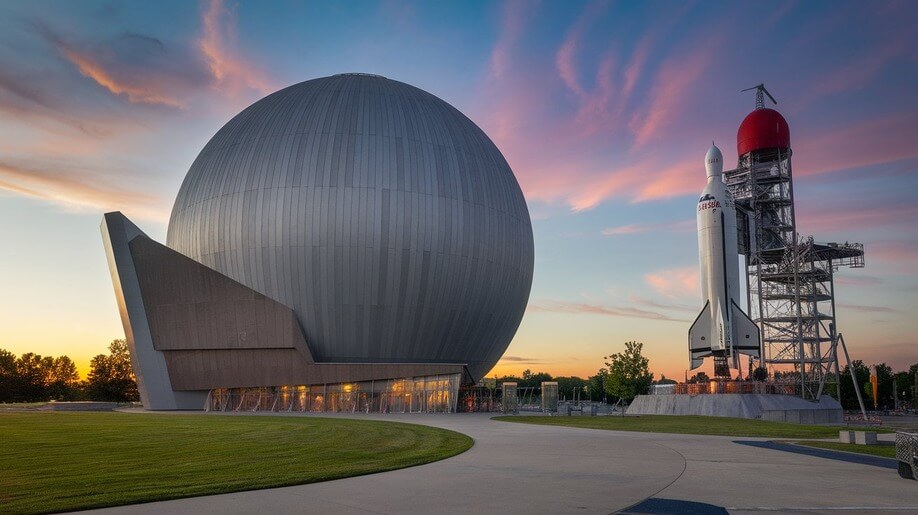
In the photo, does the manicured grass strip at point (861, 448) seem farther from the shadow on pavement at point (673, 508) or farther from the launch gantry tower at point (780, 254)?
the launch gantry tower at point (780, 254)

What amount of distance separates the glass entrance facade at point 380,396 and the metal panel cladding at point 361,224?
6.38 feet

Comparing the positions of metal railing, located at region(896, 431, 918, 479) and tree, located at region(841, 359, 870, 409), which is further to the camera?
tree, located at region(841, 359, 870, 409)

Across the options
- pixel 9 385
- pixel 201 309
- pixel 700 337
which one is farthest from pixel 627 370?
pixel 9 385

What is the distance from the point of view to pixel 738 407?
49250 mm

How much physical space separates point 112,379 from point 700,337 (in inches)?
2681

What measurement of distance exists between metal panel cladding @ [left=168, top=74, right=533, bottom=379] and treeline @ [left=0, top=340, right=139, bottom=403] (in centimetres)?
4031

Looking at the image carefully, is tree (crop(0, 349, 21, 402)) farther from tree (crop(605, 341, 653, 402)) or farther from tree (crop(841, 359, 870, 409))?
tree (crop(841, 359, 870, 409))

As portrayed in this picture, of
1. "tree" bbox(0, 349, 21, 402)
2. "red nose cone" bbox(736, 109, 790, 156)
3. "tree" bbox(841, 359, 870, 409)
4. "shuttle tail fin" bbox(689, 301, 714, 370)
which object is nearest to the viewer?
"shuttle tail fin" bbox(689, 301, 714, 370)

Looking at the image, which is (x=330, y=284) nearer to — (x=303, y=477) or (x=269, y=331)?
(x=269, y=331)

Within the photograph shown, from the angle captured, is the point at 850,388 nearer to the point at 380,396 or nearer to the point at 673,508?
the point at 380,396

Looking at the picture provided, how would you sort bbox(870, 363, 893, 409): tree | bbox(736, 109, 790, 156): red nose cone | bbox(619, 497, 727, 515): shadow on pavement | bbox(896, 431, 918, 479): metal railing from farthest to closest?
bbox(870, 363, 893, 409): tree < bbox(736, 109, 790, 156): red nose cone < bbox(896, 431, 918, 479): metal railing < bbox(619, 497, 727, 515): shadow on pavement

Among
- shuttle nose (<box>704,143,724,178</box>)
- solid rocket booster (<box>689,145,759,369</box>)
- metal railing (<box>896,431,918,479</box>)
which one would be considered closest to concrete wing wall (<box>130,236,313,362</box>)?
solid rocket booster (<box>689,145,759,369</box>)

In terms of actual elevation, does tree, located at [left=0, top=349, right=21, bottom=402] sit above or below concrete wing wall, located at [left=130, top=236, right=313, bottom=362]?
below

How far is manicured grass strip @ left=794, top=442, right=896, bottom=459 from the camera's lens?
18.6 meters
